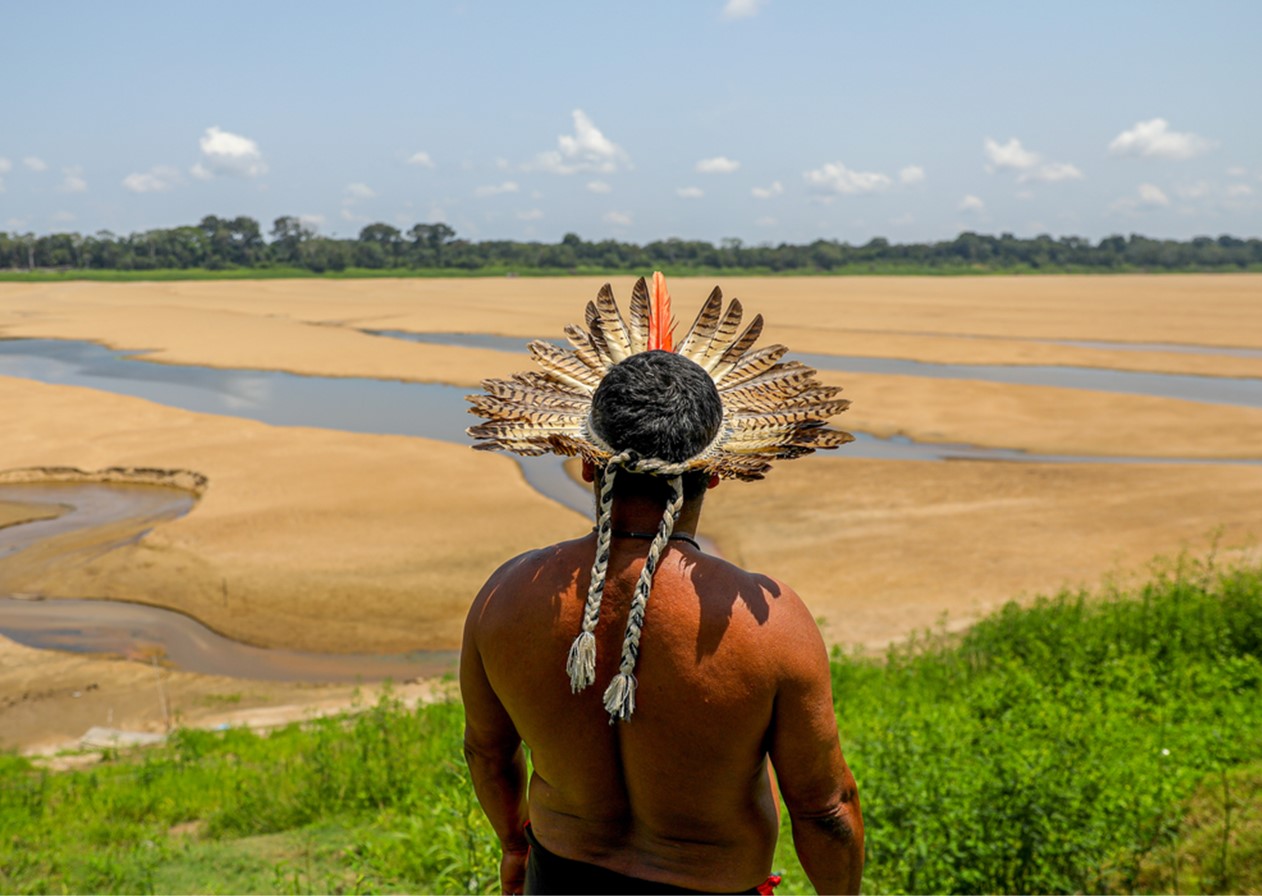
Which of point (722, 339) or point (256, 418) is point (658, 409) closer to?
point (722, 339)

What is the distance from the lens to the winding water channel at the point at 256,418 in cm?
1058

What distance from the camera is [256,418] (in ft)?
73.5

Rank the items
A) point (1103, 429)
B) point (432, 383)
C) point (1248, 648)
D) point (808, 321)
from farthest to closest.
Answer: point (808, 321) < point (432, 383) < point (1103, 429) < point (1248, 648)

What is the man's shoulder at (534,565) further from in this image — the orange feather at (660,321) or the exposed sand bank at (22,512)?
the exposed sand bank at (22,512)

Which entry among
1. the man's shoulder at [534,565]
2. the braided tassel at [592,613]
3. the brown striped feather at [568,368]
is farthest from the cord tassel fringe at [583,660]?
the brown striped feather at [568,368]

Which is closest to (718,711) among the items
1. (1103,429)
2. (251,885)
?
(251,885)

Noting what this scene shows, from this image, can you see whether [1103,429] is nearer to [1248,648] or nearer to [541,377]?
[1248,648]

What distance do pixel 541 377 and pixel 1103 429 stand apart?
68.7 ft

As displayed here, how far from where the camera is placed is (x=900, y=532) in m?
14.1

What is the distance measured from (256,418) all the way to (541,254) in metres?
78.1

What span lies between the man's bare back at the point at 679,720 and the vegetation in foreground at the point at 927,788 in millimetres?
2326

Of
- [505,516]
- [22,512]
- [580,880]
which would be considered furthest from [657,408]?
[22,512]

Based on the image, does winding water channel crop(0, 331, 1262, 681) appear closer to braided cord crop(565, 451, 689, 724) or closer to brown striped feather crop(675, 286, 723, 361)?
brown striped feather crop(675, 286, 723, 361)

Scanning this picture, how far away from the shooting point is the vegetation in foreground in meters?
4.41
